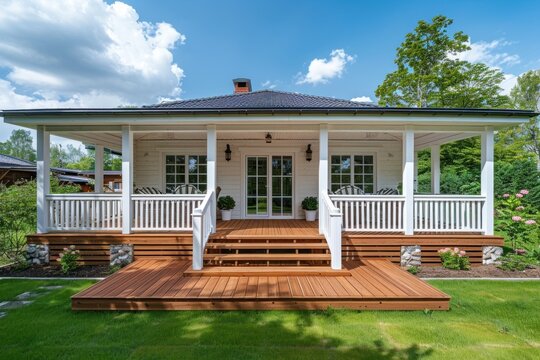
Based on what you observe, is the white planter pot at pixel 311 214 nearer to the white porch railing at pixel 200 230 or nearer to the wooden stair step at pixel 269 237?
the wooden stair step at pixel 269 237

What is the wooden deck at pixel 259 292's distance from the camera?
3123 mm

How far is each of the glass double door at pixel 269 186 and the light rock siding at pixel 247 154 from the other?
0.17m

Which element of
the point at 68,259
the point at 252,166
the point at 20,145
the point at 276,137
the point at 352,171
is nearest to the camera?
the point at 68,259

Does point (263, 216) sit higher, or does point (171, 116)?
point (171, 116)

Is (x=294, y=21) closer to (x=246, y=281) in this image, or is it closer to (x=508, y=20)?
(x=508, y=20)

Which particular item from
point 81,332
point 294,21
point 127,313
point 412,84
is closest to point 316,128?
point 127,313

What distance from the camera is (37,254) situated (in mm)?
4844

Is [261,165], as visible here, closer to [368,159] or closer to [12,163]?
[368,159]

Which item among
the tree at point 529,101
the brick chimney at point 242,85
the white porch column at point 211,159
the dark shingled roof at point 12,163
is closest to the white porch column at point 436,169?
the white porch column at point 211,159

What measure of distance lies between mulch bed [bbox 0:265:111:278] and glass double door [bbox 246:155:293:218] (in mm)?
3594

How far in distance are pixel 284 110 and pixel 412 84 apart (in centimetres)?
1574

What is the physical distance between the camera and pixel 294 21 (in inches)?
488

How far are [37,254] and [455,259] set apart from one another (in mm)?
8091

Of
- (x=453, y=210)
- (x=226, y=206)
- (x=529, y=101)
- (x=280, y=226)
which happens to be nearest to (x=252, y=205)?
(x=226, y=206)
